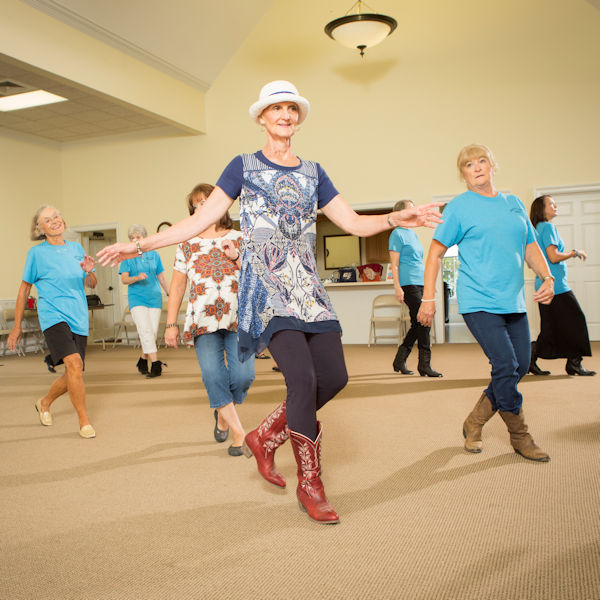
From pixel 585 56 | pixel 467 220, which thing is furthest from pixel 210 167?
pixel 467 220

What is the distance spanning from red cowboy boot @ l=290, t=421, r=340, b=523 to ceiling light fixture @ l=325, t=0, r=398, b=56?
21.8ft

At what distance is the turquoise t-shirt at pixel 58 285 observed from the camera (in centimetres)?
393

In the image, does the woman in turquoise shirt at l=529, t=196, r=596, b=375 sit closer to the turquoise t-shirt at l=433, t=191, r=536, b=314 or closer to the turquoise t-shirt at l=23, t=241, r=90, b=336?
the turquoise t-shirt at l=433, t=191, r=536, b=314

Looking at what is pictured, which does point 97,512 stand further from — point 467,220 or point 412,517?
point 467,220

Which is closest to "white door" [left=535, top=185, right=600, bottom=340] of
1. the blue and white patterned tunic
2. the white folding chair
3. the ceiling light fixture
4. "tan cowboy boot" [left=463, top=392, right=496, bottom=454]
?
the white folding chair

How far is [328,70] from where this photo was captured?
30.7ft

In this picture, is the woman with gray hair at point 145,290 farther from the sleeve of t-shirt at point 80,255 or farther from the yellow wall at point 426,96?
the yellow wall at point 426,96

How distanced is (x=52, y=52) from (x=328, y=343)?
6.25 metres

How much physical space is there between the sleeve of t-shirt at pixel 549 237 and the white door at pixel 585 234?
3677 millimetres

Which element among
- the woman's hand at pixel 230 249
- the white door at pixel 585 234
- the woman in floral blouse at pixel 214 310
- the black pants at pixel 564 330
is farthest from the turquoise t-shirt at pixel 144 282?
the white door at pixel 585 234

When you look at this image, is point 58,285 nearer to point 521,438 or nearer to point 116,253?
point 116,253

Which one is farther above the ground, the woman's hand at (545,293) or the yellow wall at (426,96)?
the yellow wall at (426,96)

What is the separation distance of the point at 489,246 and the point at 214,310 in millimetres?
1434

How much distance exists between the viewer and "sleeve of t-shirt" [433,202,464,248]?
9.94 ft
